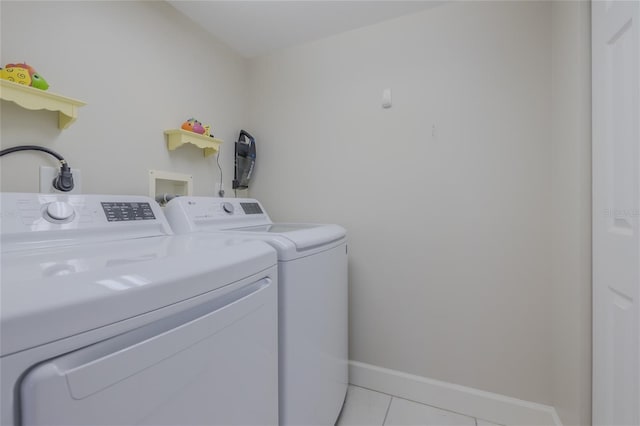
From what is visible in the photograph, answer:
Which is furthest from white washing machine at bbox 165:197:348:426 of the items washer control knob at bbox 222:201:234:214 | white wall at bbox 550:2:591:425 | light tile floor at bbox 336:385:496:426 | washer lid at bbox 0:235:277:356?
white wall at bbox 550:2:591:425

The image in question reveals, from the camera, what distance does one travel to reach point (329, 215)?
73.7 inches

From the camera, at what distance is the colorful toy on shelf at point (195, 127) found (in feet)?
5.24

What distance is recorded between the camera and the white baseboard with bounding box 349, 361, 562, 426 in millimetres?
1411

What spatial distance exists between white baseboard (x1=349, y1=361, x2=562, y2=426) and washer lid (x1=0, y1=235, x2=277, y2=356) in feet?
4.36

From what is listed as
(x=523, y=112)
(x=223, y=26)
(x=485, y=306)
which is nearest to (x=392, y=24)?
(x=523, y=112)

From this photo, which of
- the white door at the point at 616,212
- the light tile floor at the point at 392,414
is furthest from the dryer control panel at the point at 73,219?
the white door at the point at 616,212

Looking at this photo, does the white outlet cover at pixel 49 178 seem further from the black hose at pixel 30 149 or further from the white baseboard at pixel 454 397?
the white baseboard at pixel 454 397

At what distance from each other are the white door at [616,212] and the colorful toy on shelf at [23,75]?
1.86m

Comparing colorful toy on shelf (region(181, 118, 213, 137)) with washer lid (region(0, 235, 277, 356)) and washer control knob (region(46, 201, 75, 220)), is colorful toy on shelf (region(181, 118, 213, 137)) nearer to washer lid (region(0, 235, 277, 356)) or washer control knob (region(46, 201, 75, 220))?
washer control knob (region(46, 201, 75, 220))

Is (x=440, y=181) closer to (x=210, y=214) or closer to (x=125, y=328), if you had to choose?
(x=210, y=214)

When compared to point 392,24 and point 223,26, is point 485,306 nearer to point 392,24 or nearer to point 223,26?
point 392,24

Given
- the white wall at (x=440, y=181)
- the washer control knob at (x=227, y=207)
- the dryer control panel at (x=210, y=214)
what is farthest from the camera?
the washer control knob at (x=227, y=207)

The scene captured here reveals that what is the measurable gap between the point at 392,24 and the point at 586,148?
120 cm

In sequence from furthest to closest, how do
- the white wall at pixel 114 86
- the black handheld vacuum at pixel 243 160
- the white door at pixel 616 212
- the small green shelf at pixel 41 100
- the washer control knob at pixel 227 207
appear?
the black handheld vacuum at pixel 243 160
the washer control knob at pixel 227 207
the white wall at pixel 114 86
the small green shelf at pixel 41 100
the white door at pixel 616 212
